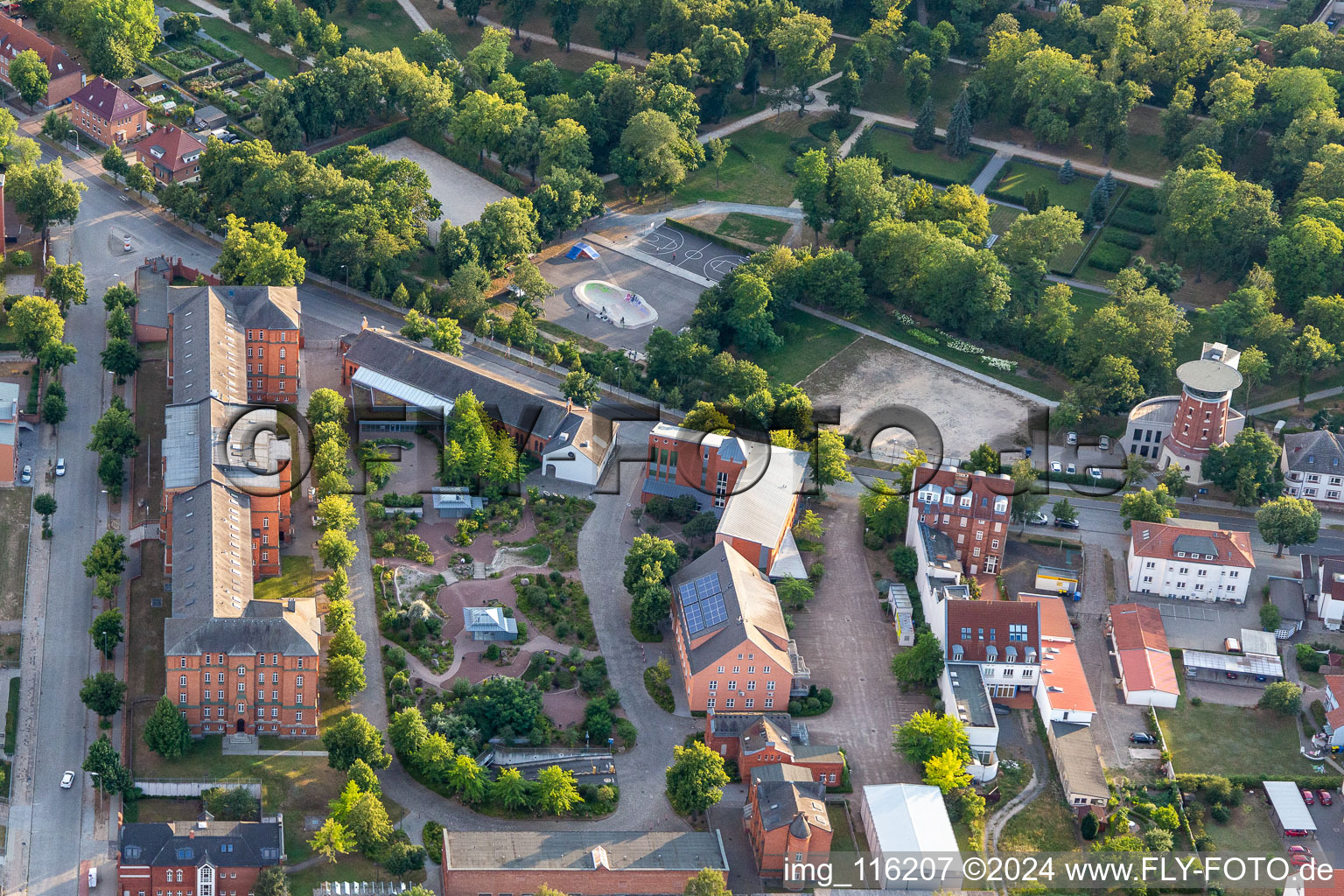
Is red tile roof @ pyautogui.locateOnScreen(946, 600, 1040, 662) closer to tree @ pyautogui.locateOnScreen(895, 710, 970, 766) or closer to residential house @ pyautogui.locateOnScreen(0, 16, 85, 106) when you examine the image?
tree @ pyautogui.locateOnScreen(895, 710, 970, 766)

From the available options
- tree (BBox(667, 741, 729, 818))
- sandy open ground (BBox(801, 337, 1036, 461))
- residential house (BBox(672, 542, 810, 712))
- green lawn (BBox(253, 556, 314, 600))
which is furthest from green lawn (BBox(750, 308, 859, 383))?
tree (BBox(667, 741, 729, 818))

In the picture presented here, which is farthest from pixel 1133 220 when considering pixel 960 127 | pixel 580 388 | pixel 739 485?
pixel 580 388

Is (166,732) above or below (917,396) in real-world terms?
below

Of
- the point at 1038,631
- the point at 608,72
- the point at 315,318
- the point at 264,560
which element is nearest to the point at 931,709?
the point at 1038,631

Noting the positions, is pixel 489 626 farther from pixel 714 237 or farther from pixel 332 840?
pixel 714 237

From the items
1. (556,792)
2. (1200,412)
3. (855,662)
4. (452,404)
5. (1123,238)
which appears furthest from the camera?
(1123,238)

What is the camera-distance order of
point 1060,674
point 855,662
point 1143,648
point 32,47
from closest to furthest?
point 1060,674 < point 855,662 < point 1143,648 < point 32,47

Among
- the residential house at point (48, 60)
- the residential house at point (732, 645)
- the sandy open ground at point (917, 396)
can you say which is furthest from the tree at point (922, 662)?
the residential house at point (48, 60)

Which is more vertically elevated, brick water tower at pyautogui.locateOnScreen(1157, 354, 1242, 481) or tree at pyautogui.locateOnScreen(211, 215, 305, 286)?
brick water tower at pyautogui.locateOnScreen(1157, 354, 1242, 481)
